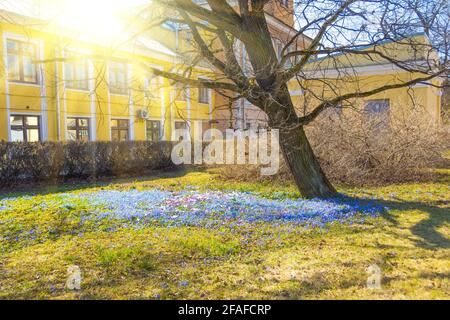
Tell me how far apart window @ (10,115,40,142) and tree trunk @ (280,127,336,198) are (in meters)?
14.2

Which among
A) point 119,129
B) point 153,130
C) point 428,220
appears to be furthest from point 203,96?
point 428,220

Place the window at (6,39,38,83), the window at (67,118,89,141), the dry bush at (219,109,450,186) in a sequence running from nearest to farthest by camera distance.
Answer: the dry bush at (219,109,450,186) → the window at (6,39,38,83) → the window at (67,118,89,141)

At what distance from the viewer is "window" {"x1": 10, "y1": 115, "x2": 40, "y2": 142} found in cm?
1852

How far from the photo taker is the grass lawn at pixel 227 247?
4.01 m

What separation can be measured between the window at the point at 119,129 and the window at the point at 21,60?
17.5 ft

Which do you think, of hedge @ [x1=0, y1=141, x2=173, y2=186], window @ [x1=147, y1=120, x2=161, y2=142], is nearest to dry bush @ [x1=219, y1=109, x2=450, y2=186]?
hedge @ [x1=0, y1=141, x2=173, y2=186]

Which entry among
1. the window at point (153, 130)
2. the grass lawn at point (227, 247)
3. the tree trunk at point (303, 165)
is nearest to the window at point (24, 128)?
the window at point (153, 130)

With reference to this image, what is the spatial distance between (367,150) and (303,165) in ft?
12.4

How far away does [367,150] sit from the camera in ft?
38.7

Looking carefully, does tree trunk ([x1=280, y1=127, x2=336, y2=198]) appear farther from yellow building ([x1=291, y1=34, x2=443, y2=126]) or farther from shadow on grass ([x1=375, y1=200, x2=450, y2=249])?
shadow on grass ([x1=375, y1=200, x2=450, y2=249])

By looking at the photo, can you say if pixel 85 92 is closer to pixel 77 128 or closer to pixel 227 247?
pixel 77 128

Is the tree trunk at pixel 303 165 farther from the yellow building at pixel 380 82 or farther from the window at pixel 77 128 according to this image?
the window at pixel 77 128

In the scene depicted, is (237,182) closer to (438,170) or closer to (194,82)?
(194,82)
